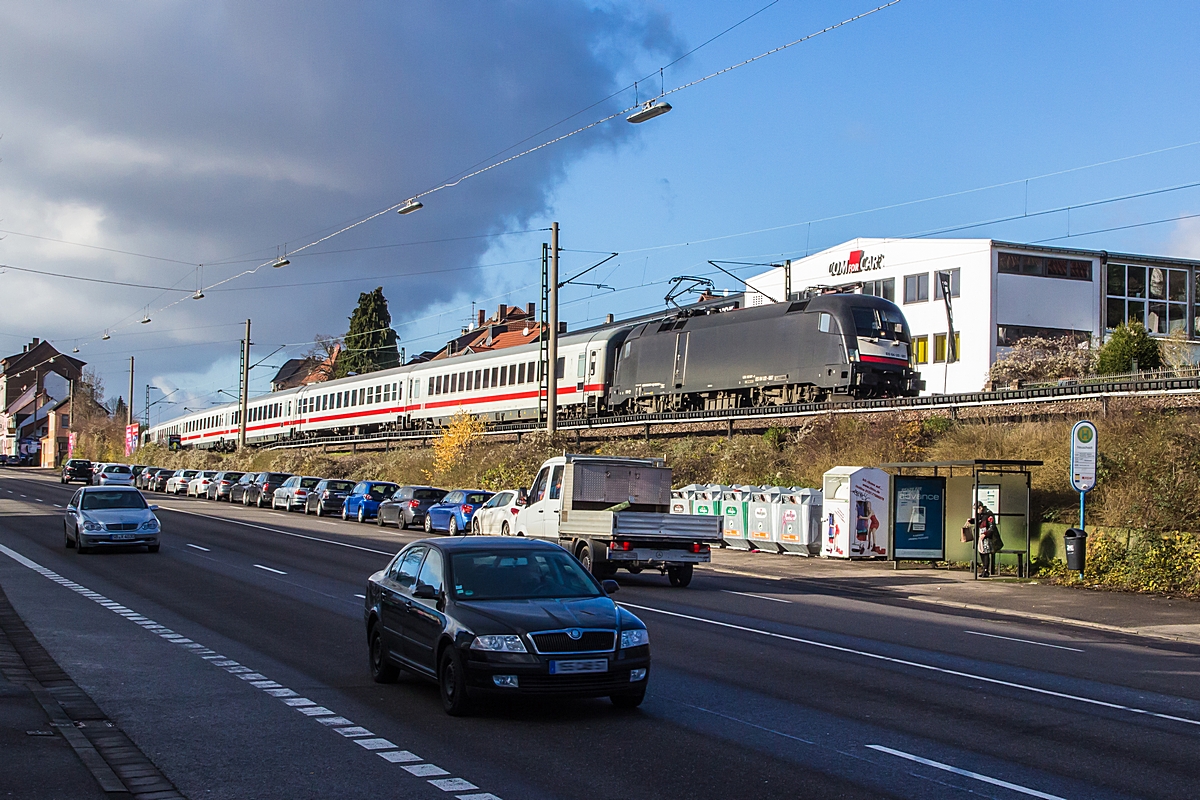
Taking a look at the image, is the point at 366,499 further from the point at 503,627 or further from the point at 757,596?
the point at 503,627

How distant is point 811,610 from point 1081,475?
709 centimetres

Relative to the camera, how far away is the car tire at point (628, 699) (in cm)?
929

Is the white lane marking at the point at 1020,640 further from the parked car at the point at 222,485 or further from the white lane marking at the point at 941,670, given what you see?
the parked car at the point at 222,485

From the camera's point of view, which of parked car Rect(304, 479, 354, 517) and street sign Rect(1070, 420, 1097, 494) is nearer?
street sign Rect(1070, 420, 1097, 494)

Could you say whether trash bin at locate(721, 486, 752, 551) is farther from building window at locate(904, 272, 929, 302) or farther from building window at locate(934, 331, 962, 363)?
building window at locate(904, 272, 929, 302)

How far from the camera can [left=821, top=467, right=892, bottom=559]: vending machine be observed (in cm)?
2667

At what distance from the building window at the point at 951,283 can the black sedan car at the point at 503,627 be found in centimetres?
4945

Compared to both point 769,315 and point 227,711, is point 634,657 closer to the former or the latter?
point 227,711

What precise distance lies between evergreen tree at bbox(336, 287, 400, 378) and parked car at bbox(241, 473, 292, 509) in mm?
56305

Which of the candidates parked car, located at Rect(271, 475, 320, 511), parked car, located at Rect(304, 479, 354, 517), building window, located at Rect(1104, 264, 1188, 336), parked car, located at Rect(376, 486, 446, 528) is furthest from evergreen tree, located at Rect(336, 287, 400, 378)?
parked car, located at Rect(376, 486, 446, 528)

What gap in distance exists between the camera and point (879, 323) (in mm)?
34531

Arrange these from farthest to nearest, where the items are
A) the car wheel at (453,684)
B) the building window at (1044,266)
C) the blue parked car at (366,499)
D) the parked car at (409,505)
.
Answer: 1. the building window at (1044,266)
2. the blue parked car at (366,499)
3. the parked car at (409,505)
4. the car wheel at (453,684)

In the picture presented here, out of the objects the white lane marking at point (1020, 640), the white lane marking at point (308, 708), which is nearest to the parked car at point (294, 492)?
the white lane marking at point (308, 708)

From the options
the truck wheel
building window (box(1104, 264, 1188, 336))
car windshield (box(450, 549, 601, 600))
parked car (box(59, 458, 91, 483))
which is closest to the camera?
car windshield (box(450, 549, 601, 600))
